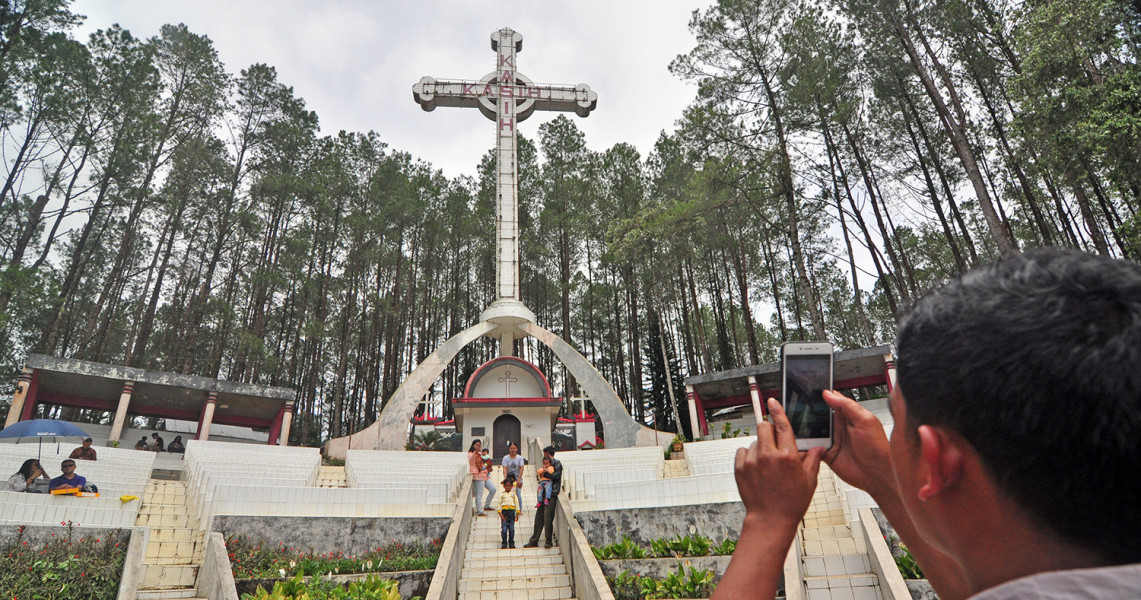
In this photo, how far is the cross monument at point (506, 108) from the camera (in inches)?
727

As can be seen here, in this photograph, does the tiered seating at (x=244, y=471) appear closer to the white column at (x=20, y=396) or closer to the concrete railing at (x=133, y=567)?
the concrete railing at (x=133, y=567)

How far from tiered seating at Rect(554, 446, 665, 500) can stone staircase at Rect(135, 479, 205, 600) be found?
5.88m

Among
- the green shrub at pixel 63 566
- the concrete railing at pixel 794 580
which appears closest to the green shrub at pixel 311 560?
the green shrub at pixel 63 566

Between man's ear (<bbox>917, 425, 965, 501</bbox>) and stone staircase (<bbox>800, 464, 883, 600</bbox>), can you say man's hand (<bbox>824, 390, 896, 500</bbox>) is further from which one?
stone staircase (<bbox>800, 464, 883, 600</bbox>)

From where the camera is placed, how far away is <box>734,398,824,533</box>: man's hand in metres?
0.92

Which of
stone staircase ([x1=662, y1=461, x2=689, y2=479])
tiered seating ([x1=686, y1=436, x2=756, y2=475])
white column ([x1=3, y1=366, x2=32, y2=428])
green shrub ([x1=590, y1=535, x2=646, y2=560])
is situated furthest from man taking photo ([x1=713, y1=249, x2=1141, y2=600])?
white column ([x1=3, y1=366, x2=32, y2=428])

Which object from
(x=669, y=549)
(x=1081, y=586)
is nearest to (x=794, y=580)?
(x=669, y=549)

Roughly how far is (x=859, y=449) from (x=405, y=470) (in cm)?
1364

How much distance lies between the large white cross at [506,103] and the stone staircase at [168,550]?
10541 millimetres

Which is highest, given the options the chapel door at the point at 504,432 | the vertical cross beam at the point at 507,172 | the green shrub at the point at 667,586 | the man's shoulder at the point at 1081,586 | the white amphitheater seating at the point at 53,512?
the vertical cross beam at the point at 507,172

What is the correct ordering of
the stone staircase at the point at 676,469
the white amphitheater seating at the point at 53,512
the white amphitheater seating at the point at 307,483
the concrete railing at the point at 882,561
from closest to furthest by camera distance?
1. the concrete railing at the point at 882,561
2. the white amphitheater seating at the point at 53,512
3. the white amphitheater seating at the point at 307,483
4. the stone staircase at the point at 676,469

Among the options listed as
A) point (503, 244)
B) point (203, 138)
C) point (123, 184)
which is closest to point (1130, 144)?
point (503, 244)

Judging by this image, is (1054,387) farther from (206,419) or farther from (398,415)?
(206,419)

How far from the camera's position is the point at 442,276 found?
103 ft
